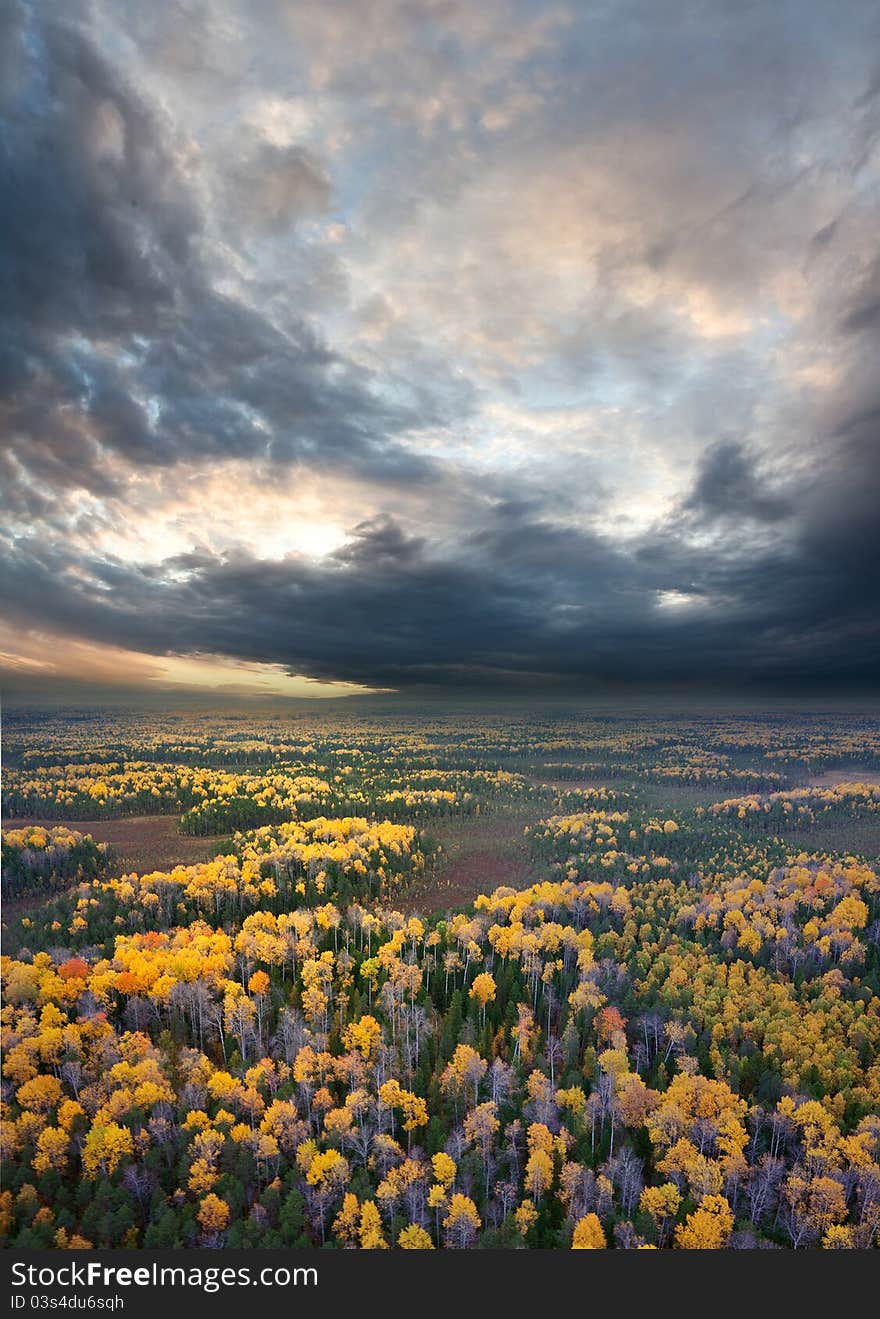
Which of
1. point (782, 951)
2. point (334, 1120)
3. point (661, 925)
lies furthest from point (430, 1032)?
point (782, 951)

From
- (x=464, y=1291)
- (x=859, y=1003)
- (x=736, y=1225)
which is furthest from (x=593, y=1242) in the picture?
(x=859, y=1003)

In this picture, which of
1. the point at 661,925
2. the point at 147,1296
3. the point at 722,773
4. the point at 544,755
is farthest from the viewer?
the point at 544,755

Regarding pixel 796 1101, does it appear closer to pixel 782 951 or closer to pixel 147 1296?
pixel 782 951

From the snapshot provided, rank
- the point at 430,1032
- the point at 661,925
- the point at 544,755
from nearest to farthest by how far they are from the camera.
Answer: the point at 430,1032
the point at 661,925
the point at 544,755

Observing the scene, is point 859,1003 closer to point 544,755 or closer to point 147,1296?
point 147,1296

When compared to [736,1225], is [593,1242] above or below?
above

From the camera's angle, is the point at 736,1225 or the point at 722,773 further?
the point at 722,773
